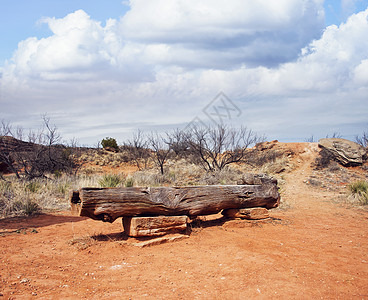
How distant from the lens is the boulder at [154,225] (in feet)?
17.1

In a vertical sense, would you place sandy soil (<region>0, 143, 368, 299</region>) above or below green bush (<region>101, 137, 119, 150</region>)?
below

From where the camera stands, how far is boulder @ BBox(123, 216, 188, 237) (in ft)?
17.1

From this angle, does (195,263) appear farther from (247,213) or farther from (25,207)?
(25,207)

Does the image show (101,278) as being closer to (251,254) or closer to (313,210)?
(251,254)

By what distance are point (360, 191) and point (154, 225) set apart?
354 inches

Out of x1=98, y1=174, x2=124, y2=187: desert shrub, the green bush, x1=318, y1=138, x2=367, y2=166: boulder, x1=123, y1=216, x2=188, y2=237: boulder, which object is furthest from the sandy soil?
the green bush

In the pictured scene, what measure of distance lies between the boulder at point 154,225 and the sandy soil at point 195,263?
0.89ft

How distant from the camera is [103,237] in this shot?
18.4ft

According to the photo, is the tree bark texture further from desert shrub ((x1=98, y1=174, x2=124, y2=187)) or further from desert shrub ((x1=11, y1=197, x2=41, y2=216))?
desert shrub ((x1=98, y1=174, x2=124, y2=187))

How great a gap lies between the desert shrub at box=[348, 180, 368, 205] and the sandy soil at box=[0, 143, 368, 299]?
3617 millimetres

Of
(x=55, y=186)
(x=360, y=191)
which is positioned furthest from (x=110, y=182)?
(x=360, y=191)

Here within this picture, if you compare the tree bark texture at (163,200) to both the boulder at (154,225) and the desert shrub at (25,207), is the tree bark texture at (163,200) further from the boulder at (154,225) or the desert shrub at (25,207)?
the desert shrub at (25,207)

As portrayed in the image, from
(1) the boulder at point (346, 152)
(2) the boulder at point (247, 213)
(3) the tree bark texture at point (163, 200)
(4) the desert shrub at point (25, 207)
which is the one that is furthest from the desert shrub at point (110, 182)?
(1) the boulder at point (346, 152)

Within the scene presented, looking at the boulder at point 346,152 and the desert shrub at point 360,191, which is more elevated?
the boulder at point 346,152
